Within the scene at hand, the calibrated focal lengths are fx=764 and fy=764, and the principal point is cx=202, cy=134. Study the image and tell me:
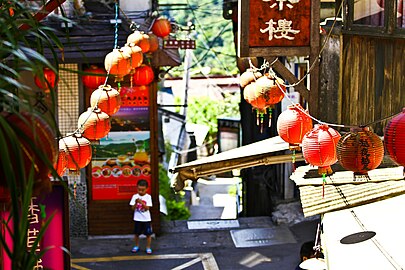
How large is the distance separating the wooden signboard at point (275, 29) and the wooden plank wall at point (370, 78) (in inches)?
77.4

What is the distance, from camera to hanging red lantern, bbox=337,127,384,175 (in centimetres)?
829

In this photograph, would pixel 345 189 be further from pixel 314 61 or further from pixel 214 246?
pixel 214 246

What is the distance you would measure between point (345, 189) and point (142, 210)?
22.4ft

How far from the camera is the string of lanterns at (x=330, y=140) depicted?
7570mm

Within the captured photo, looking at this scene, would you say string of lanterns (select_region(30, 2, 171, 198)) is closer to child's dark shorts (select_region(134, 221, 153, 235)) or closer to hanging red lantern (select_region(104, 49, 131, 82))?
hanging red lantern (select_region(104, 49, 131, 82))

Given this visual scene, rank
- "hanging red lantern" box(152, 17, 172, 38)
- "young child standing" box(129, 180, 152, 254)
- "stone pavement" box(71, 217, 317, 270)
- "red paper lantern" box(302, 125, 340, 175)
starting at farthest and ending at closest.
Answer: "hanging red lantern" box(152, 17, 172, 38) < "young child standing" box(129, 180, 152, 254) < "stone pavement" box(71, 217, 317, 270) < "red paper lantern" box(302, 125, 340, 175)

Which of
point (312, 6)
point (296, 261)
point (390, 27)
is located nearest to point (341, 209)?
point (312, 6)

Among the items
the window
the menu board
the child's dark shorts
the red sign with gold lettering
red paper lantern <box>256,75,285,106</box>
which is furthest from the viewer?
the menu board

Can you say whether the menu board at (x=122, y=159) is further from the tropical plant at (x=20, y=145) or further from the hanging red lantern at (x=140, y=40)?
the tropical plant at (x=20, y=145)

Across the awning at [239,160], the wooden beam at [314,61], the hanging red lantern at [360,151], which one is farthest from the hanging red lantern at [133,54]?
the hanging red lantern at [360,151]

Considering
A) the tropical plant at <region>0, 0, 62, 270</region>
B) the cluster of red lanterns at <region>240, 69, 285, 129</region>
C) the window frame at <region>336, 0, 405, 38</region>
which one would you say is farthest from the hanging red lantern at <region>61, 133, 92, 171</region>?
the tropical plant at <region>0, 0, 62, 270</region>

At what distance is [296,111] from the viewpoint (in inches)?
401

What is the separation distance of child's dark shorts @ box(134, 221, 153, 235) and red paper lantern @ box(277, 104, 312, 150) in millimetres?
7176

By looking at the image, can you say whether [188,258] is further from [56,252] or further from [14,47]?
[14,47]
